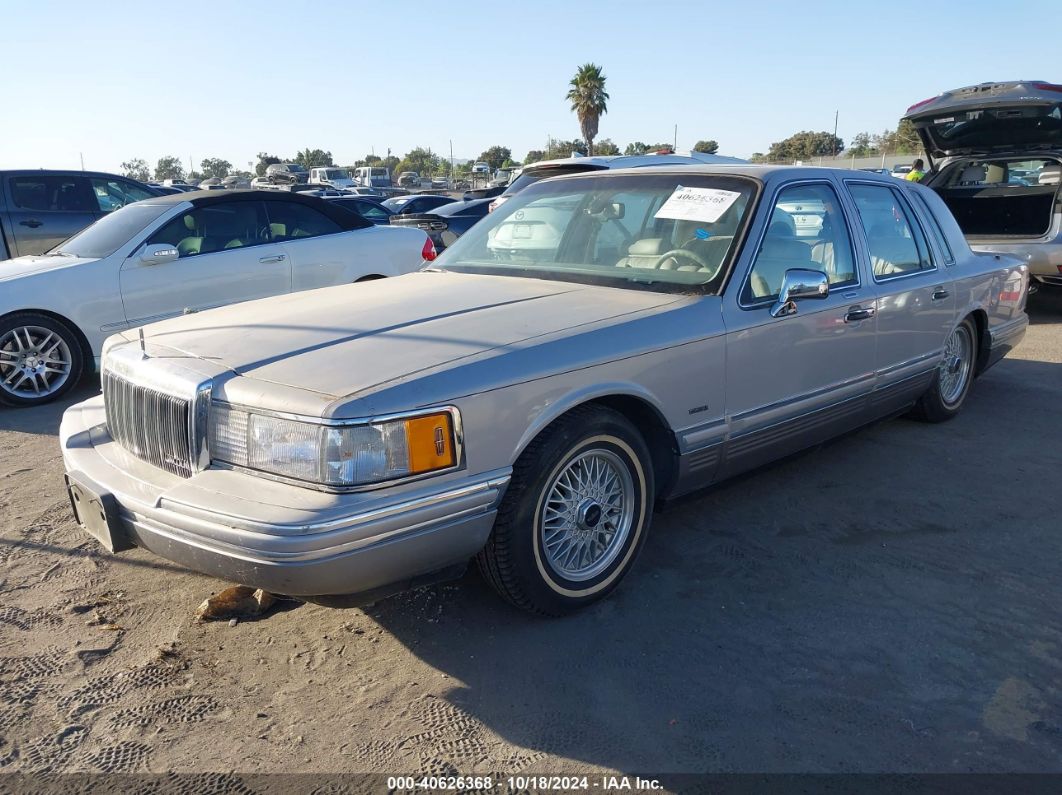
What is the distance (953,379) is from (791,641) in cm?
337

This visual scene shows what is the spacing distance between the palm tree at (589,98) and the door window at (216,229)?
41471 mm

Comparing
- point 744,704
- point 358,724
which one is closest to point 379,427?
point 358,724

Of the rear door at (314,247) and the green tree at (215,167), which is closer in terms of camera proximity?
the rear door at (314,247)

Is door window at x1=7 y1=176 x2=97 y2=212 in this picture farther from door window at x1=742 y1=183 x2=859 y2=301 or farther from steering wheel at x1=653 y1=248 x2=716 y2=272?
door window at x1=742 y1=183 x2=859 y2=301

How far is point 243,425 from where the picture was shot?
2.70 meters

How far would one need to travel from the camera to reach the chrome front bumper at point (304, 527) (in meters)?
2.45

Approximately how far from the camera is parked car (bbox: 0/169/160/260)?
8922mm

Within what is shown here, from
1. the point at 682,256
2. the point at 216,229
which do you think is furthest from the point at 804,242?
the point at 216,229

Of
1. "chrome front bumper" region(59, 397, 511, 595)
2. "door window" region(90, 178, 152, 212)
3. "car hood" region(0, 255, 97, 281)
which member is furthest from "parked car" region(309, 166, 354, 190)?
"chrome front bumper" region(59, 397, 511, 595)

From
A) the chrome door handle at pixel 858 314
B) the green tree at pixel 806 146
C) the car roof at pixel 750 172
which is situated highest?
the green tree at pixel 806 146

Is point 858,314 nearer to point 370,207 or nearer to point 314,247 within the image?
point 314,247

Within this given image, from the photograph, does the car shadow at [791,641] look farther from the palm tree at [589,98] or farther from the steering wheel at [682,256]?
the palm tree at [589,98]

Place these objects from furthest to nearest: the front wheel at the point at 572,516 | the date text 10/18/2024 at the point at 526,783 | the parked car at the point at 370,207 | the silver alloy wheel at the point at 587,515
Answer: the parked car at the point at 370,207 < the silver alloy wheel at the point at 587,515 < the front wheel at the point at 572,516 < the date text 10/18/2024 at the point at 526,783

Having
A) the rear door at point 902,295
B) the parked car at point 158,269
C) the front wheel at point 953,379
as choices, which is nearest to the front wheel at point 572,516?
the rear door at point 902,295
